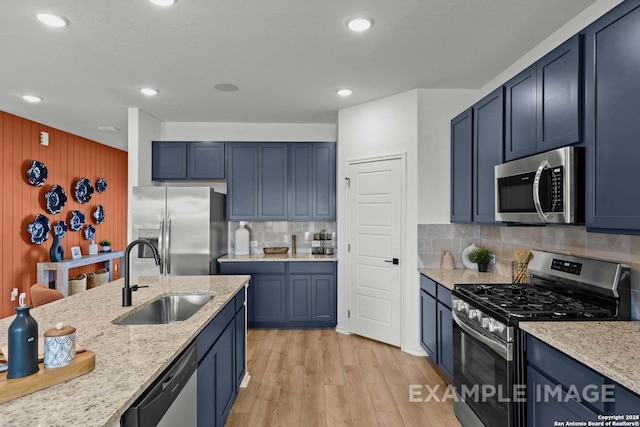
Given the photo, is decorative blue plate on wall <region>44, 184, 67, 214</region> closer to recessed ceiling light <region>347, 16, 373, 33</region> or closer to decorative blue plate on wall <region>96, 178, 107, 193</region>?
decorative blue plate on wall <region>96, 178, 107, 193</region>

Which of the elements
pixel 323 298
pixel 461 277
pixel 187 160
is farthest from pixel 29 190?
pixel 461 277

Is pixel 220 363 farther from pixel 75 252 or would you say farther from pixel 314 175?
pixel 75 252

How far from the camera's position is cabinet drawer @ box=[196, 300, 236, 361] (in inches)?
70.9

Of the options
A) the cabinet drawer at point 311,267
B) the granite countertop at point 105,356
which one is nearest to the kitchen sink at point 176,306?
the granite countertop at point 105,356

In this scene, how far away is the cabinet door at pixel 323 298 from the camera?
179 inches

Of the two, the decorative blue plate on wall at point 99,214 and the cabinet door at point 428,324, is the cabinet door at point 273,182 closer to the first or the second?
the cabinet door at point 428,324

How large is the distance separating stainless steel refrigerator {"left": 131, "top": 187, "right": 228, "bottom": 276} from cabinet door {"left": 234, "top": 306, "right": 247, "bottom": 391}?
4.74 ft

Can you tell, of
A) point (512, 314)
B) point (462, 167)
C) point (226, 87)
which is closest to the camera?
point (512, 314)

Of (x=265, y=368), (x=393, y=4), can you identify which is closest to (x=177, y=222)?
(x=265, y=368)

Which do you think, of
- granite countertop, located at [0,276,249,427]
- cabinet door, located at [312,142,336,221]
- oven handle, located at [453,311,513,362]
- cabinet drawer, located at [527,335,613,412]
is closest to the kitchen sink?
granite countertop, located at [0,276,249,427]

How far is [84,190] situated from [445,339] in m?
5.61

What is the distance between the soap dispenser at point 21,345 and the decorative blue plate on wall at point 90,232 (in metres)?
5.51

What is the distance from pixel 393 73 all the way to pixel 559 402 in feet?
8.92

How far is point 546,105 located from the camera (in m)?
2.16
